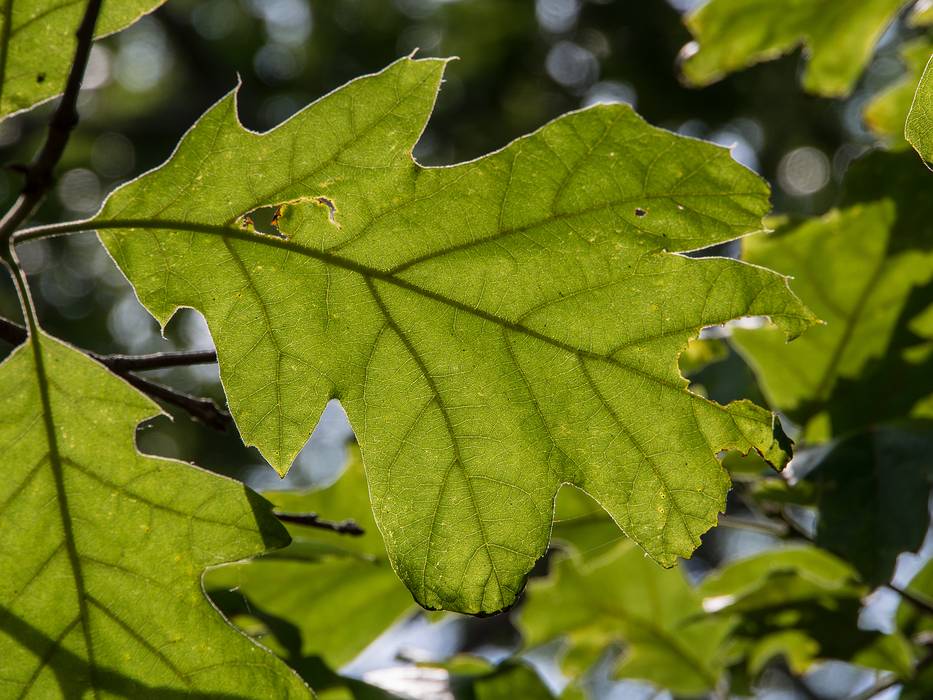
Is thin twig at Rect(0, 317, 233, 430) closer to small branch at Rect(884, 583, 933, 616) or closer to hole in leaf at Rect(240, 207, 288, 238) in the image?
hole in leaf at Rect(240, 207, 288, 238)

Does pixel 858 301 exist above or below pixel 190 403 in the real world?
below

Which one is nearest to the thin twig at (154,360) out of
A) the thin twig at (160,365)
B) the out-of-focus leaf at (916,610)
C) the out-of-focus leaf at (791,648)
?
the thin twig at (160,365)

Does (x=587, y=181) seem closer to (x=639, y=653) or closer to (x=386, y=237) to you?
(x=386, y=237)

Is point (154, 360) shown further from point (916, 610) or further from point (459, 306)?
point (916, 610)

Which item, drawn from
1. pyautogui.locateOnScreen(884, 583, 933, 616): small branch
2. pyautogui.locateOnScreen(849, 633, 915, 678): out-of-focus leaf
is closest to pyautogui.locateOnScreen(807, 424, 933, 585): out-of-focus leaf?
pyautogui.locateOnScreen(884, 583, 933, 616): small branch

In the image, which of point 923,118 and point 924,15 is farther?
point 924,15

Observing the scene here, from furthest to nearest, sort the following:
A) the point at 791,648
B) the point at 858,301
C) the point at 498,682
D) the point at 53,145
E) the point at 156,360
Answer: the point at 791,648, the point at 498,682, the point at 858,301, the point at 156,360, the point at 53,145

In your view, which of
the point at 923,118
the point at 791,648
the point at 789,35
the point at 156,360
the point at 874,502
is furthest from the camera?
the point at 789,35

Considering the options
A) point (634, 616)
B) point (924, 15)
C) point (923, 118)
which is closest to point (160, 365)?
point (923, 118)
